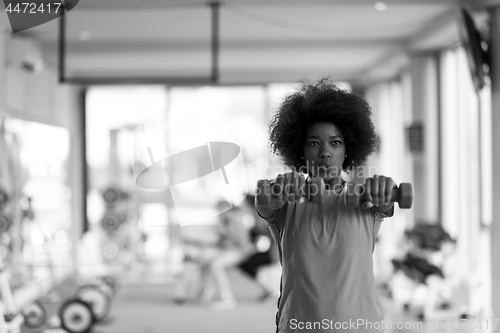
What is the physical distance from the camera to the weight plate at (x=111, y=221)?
7262 millimetres

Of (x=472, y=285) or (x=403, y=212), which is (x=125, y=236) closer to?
(x=403, y=212)

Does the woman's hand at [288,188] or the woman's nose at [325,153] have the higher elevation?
the woman's nose at [325,153]

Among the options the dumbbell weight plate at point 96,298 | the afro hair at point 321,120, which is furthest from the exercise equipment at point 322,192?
the dumbbell weight plate at point 96,298

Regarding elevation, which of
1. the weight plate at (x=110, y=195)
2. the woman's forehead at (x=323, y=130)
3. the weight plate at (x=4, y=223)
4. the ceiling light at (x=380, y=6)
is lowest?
the weight plate at (x=4, y=223)

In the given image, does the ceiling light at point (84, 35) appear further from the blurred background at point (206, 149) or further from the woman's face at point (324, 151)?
the woman's face at point (324, 151)

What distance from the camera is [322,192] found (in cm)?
137

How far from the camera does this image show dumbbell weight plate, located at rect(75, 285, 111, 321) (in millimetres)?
4879

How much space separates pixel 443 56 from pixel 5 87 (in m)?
4.13

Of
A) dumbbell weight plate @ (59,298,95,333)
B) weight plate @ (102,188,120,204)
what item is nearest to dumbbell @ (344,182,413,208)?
dumbbell weight plate @ (59,298,95,333)

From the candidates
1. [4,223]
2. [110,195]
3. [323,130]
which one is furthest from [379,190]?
[110,195]

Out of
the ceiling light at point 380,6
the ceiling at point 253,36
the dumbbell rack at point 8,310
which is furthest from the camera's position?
the ceiling at point 253,36

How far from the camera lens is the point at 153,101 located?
884 cm

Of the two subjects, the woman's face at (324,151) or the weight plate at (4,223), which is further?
the weight plate at (4,223)

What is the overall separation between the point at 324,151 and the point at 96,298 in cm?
386
